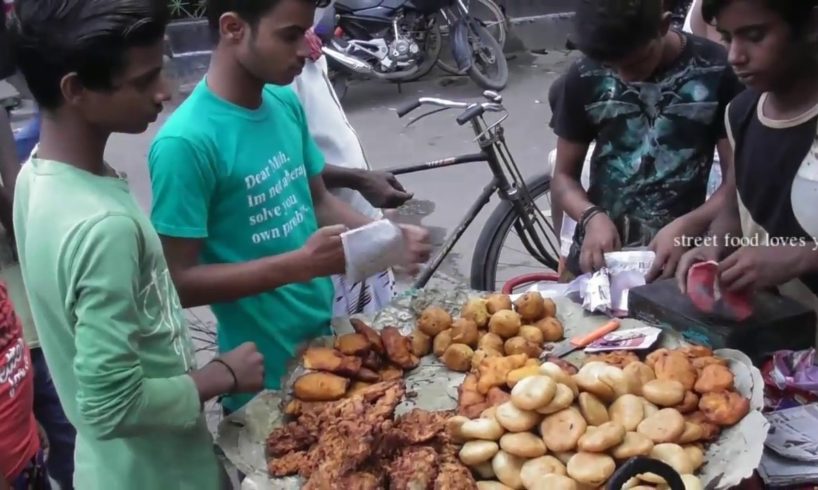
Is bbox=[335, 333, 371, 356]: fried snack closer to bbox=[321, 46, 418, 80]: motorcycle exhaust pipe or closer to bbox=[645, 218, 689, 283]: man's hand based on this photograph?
bbox=[645, 218, 689, 283]: man's hand

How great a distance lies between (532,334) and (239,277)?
62 centimetres

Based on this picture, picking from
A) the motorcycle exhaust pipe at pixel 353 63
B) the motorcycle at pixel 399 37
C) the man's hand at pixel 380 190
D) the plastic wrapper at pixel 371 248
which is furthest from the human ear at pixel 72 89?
the motorcycle at pixel 399 37

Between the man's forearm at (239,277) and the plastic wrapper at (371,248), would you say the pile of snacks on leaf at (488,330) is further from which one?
the man's forearm at (239,277)

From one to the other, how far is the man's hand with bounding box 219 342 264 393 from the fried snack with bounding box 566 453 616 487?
60cm

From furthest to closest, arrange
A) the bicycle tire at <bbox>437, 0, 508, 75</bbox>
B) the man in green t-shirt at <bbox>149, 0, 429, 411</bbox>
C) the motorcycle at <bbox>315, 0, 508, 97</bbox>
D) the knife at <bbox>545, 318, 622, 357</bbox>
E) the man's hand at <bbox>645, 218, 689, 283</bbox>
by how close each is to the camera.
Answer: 1. the bicycle tire at <bbox>437, 0, 508, 75</bbox>
2. the motorcycle at <bbox>315, 0, 508, 97</bbox>
3. the man's hand at <bbox>645, 218, 689, 283</bbox>
4. the knife at <bbox>545, 318, 622, 357</bbox>
5. the man in green t-shirt at <bbox>149, 0, 429, 411</bbox>

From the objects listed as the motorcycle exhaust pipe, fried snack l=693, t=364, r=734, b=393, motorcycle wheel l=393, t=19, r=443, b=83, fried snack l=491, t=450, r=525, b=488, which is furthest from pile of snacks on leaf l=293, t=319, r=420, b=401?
motorcycle wheel l=393, t=19, r=443, b=83

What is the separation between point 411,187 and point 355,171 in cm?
346

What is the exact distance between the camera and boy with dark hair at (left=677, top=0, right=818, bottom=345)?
66.2 inches

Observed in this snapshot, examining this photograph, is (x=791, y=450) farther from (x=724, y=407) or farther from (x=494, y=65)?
(x=494, y=65)

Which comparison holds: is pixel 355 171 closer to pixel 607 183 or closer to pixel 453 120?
pixel 607 183

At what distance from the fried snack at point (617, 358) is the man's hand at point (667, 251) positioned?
38 centimetres

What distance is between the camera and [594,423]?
1.44 m

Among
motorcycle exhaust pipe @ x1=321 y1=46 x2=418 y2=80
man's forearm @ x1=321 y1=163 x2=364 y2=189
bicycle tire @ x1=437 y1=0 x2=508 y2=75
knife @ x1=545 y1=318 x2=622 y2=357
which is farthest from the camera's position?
bicycle tire @ x1=437 y1=0 x2=508 y2=75

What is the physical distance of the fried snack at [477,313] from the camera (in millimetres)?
1878
